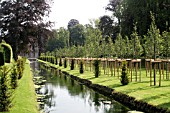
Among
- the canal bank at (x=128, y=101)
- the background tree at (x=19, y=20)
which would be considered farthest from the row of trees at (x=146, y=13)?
the canal bank at (x=128, y=101)

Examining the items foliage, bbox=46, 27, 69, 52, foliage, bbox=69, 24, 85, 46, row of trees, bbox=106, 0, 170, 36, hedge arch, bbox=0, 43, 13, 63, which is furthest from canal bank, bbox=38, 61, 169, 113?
foliage, bbox=69, 24, 85, 46

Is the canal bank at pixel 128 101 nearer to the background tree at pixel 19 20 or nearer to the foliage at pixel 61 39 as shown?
the background tree at pixel 19 20

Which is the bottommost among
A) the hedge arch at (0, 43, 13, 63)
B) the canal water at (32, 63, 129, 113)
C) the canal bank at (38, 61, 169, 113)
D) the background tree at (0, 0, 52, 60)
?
the canal water at (32, 63, 129, 113)

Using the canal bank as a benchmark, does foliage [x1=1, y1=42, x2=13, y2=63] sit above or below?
above

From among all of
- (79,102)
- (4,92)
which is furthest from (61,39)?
(4,92)

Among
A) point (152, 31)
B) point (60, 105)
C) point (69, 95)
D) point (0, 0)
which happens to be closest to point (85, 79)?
point (69, 95)

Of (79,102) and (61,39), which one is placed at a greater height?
(61,39)

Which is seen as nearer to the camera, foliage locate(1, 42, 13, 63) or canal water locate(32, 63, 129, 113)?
canal water locate(32, 63, 129, 113)

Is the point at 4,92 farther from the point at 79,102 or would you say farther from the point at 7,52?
the point at 7,52

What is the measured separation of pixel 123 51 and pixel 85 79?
44.1 ft

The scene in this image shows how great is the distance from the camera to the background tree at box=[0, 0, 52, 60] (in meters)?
Answer: 43.9

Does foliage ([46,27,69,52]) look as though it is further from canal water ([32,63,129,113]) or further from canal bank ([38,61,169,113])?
canal bank ([38,61,169,113])

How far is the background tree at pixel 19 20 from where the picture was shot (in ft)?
144

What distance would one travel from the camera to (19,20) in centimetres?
4544
